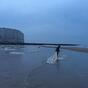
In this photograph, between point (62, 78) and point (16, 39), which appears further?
point (16, 39)

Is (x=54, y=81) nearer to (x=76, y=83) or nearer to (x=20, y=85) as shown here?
(x=76, y=83)

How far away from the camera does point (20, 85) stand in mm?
14031

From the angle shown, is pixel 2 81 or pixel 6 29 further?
pixel 6 29

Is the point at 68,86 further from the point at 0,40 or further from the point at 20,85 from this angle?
the point at 0,40

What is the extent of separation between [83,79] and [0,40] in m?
126

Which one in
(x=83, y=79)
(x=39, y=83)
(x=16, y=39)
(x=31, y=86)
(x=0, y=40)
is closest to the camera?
(x=31, y=86)

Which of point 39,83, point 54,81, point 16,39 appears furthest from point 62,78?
point 16,39

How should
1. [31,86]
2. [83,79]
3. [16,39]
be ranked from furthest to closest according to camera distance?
[16,39], [83,79], [31,86]

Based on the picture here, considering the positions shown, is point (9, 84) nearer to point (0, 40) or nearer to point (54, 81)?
point (54, 81)

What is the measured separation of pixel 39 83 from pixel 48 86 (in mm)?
939

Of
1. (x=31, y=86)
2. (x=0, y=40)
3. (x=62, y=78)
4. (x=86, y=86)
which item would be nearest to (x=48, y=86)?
(x=31, y=86)

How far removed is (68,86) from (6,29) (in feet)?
461

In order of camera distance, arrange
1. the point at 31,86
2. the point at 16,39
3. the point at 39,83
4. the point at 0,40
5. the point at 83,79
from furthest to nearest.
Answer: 1. the point at 16,39
2. the point at 0,40
3. the point at 83,79
4. the point at 39,83
5. the point at 31,86

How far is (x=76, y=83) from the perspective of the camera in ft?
49.1
